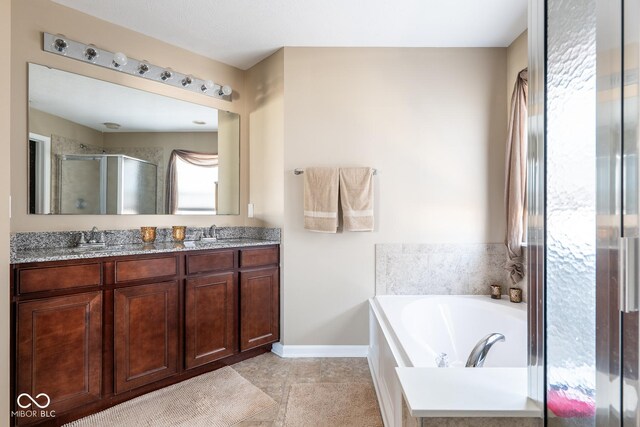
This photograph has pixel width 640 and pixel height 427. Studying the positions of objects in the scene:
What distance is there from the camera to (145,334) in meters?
1.87

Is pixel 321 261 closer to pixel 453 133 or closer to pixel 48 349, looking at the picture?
pixel 453 133

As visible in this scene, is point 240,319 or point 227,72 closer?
point 240,319

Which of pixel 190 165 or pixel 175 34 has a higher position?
pixel 175 34

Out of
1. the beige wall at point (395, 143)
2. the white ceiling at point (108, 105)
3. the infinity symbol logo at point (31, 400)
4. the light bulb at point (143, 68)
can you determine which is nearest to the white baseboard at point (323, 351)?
the beige wall at point (395, 143)

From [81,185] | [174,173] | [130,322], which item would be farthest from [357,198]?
[81,185]

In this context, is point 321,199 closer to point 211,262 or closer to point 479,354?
point 211,262

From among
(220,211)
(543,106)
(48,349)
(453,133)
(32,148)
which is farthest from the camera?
(220,211)

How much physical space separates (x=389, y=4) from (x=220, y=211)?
6.39 feet

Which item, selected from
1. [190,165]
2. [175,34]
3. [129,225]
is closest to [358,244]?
[190,165]

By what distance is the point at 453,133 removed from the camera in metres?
2.45

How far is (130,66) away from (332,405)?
261cm

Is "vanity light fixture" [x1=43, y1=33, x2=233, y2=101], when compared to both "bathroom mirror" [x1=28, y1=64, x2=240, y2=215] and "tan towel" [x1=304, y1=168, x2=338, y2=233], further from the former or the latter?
"tan towel" [x1=304, y1=168, x2=338, y2=233]

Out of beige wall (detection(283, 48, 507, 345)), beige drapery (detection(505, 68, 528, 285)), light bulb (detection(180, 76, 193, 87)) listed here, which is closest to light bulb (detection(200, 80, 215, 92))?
light bulb (detection(180, 76, 193, 87))

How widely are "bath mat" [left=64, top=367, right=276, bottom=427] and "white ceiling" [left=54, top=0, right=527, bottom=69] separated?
2429 mm
